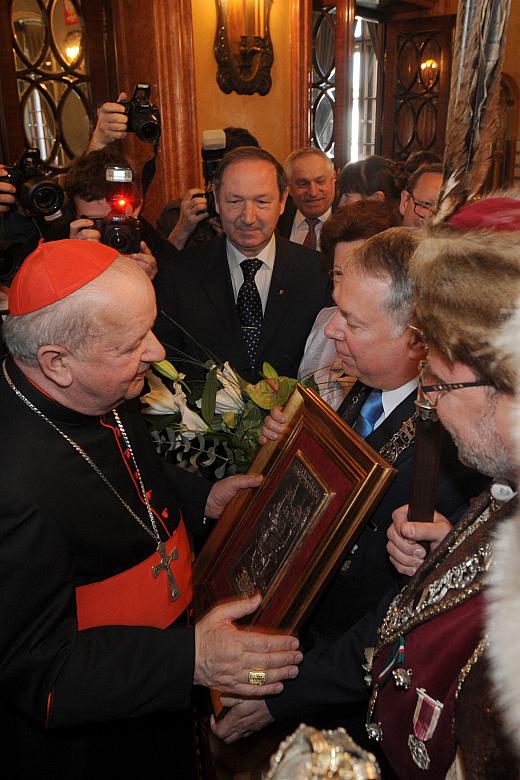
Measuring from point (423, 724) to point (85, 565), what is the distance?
95 cm

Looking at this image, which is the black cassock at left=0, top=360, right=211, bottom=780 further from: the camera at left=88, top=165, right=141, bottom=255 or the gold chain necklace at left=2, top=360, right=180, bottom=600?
the camera at left=88, top=165, right=141, bottom=255

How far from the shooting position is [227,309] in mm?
A: 3615

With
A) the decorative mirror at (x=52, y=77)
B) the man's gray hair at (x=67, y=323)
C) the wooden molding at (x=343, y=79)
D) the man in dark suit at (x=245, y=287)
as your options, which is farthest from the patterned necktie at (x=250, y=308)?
the wooden molding at (x=343, y=79)

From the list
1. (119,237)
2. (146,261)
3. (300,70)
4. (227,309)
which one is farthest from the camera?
(300,70)

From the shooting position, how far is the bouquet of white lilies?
246cm

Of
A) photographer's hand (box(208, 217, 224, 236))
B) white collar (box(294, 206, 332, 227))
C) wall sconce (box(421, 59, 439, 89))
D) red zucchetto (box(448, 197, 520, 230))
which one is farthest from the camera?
wall sconce (box(421, 59, 439, 89))

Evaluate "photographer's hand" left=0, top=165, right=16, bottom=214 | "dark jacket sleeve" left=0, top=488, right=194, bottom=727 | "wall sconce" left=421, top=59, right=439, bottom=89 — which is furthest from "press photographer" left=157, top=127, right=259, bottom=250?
"wall sconce" left=421, top=59, right=439, bottom=89

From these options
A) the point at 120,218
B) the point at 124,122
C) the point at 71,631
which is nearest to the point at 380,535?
the point at 71,631

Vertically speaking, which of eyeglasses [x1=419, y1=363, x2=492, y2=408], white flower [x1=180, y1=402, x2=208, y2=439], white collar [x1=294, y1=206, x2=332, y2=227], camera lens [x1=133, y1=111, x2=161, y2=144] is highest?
camera lens [x1=133, y1=111, x2=161, y2=144]

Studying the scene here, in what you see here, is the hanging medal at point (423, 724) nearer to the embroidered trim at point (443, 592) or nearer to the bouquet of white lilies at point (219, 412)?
the embroidered trim at point (443, 592)

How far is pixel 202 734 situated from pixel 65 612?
1154mm

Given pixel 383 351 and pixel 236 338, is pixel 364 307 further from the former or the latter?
pixel 236 338

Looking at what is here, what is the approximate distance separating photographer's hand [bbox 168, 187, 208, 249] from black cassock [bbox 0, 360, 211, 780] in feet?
8.12

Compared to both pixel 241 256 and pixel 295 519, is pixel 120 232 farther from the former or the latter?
pixel 295 519
